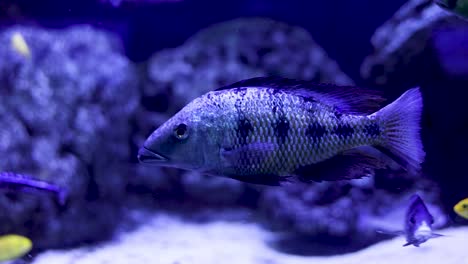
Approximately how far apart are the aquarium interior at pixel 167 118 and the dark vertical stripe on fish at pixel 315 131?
1829mm

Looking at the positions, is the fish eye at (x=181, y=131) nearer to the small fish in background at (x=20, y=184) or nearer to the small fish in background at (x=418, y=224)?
the small fish in background at (x=20, y=184)

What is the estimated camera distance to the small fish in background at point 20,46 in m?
4.46

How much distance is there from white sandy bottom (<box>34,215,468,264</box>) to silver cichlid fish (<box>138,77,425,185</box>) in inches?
56.5

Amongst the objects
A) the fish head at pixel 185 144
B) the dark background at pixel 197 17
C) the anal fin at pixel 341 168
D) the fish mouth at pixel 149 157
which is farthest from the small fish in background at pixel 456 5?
the dark background at pixel 197 17

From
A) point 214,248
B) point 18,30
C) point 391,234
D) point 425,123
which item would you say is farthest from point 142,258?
point 425,123

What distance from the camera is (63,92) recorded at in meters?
4.45

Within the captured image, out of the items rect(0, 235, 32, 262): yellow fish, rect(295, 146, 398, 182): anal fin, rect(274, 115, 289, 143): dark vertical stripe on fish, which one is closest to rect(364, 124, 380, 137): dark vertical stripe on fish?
rect(295, 146, 398, 182): anal fin

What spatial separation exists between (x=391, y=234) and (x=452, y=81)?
1823 mm

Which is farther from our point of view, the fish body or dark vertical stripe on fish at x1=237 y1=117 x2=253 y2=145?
the fish body

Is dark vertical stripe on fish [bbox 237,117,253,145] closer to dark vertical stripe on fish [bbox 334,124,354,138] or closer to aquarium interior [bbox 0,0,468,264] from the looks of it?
dark vertical stripe on fish [bbox 334,124,354,138]

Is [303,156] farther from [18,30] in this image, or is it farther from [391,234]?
[18,30]

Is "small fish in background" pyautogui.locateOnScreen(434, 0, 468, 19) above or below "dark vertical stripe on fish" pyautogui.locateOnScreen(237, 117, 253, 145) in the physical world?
above

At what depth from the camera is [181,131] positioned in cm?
200

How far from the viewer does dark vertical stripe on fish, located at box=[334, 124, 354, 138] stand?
2.11 m
